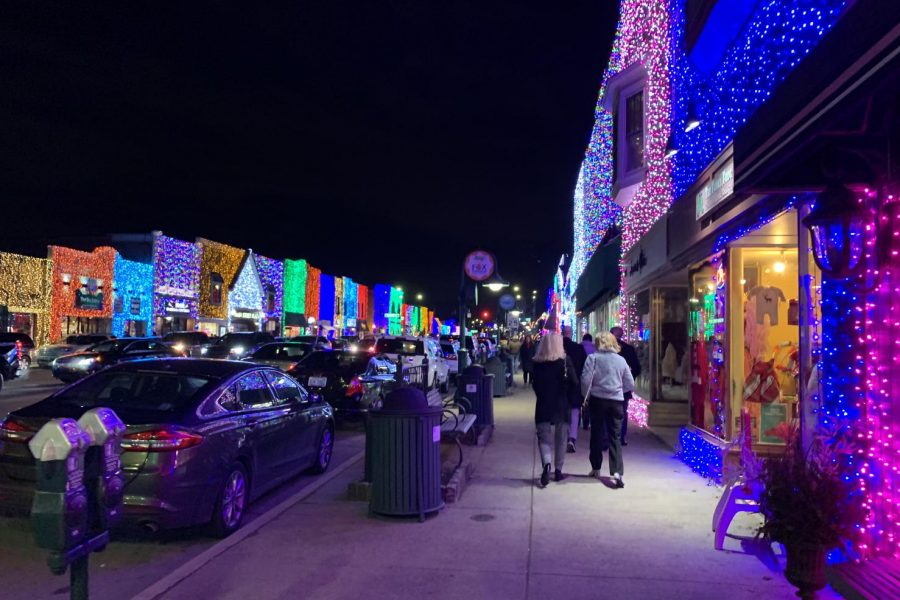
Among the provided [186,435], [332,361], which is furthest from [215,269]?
[186,435]

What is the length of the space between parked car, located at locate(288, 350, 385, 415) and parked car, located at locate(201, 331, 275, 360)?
10.8 meters

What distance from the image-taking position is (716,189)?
308 inches

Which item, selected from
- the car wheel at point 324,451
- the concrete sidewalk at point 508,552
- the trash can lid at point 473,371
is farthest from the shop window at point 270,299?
the concrete sidewalk at point 508,552

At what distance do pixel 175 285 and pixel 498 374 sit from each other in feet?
100

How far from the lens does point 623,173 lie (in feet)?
47.6

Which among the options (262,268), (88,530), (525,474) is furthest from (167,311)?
(88,530)

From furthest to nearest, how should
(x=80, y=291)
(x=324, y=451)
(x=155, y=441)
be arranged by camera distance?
(x=80, y=291)
(x=324, y=451)
(x=155, y=441)

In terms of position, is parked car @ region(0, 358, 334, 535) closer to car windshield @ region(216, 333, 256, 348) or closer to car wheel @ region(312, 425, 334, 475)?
car wheel @ region(312, 425, 334, 475)

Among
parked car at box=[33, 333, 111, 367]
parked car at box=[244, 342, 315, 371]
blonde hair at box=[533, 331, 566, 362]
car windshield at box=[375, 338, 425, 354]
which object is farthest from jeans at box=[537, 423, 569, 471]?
parked car at box=[33, 333, 111, 367]

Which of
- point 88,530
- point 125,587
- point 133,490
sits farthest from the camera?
point 133,490

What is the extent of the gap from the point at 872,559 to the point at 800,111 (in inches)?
120

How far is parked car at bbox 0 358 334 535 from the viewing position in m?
5.54

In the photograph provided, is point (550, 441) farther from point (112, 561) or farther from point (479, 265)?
point (479, 265)

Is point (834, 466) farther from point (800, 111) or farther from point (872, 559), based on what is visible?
point (800, 111)
